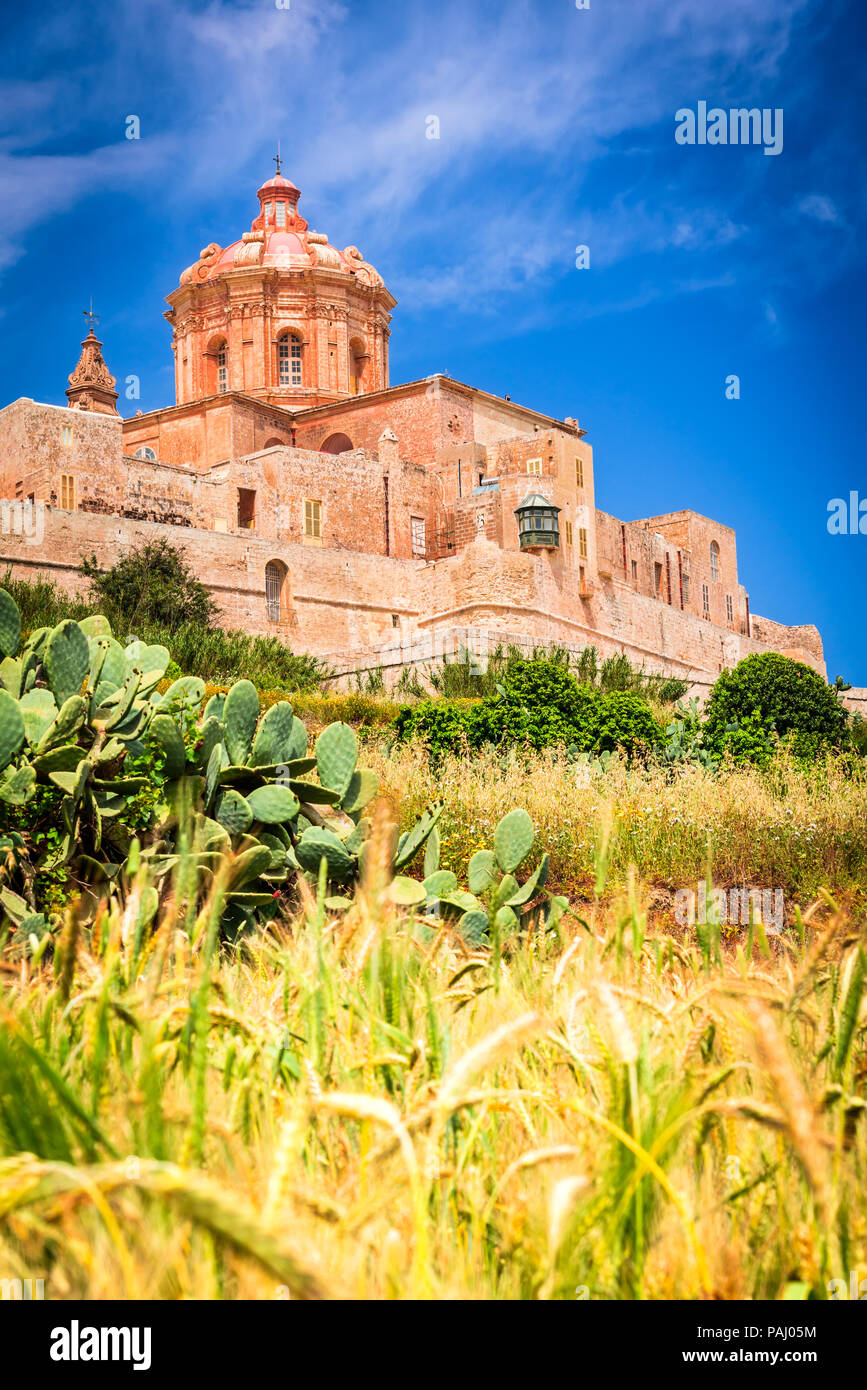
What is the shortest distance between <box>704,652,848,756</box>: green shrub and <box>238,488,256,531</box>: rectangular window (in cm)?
1549

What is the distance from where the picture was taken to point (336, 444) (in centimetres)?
3622

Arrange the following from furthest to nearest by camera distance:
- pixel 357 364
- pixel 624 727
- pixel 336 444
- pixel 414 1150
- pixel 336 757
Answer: pixel 357 364
pixel 336 444
pixel 624 727
pixel 336 757
pixel 414 1150

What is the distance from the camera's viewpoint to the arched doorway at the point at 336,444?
3600cm

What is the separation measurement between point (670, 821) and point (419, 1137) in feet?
24.4

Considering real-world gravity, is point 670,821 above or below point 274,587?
below

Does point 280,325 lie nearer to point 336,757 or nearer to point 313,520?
point 313,520

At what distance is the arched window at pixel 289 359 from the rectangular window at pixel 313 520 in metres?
8.63

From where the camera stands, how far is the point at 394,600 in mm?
28984

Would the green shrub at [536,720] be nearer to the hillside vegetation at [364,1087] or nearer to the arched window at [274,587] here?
the hillside vegetation at [364,1087]

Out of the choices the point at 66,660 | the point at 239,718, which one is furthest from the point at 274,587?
the point at 66,660

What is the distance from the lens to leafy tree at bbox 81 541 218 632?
883 inches
